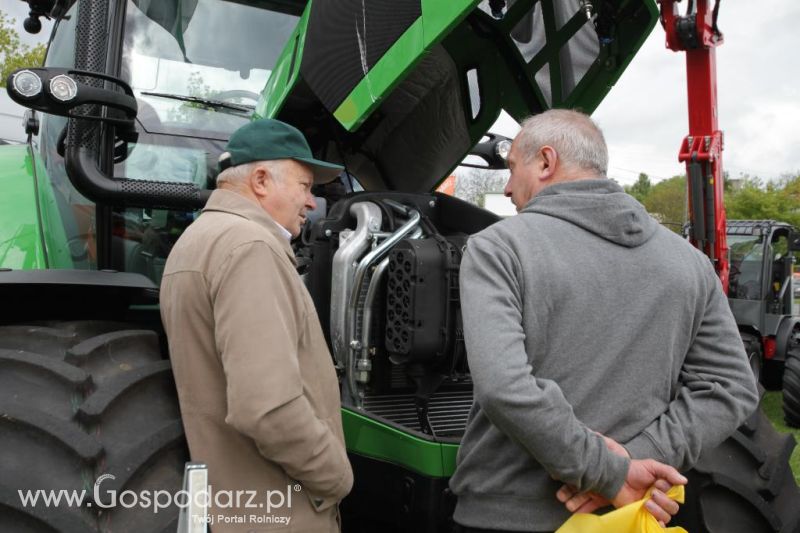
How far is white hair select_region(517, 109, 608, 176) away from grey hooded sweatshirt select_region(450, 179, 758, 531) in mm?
80

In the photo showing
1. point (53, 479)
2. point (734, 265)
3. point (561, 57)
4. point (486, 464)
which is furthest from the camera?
point (734, 265)

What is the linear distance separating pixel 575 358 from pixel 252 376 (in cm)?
81

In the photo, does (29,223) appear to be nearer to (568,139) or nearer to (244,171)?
(244,171)

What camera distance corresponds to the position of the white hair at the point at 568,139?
2148 mm

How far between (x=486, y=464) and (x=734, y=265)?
10.9 meters

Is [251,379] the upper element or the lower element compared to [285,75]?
lower

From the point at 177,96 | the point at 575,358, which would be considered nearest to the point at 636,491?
the point at 575,358

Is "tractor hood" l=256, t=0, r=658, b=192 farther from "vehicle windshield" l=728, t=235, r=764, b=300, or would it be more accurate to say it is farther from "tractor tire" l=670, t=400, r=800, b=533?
"vehicle windshield" l=728, t=235, r=764, b=300

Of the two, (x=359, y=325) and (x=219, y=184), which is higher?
(x=219, y=184)

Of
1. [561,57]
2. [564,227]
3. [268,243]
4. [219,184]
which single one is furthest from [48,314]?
[561,57]

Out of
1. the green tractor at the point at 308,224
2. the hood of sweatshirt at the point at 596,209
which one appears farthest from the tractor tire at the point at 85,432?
the hood of sweatshirt at the point at 596,209

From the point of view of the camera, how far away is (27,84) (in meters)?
2.37

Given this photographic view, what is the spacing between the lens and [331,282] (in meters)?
2.90

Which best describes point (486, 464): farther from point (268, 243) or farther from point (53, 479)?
point (53, 479)
